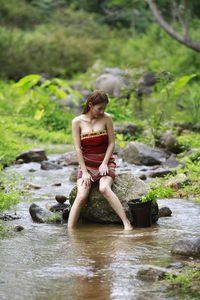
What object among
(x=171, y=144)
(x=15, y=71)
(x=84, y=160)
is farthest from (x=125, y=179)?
(x=15, y=71)

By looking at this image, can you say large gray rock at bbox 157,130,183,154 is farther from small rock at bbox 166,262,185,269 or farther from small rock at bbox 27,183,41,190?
small rock at bbox 166,262,185,269

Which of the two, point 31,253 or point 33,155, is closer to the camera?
point 31,253

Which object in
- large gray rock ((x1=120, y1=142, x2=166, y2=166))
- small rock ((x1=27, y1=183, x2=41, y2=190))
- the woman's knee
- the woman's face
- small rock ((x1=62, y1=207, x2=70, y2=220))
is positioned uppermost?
the woman's face

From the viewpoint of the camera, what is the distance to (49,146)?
14.1 metres

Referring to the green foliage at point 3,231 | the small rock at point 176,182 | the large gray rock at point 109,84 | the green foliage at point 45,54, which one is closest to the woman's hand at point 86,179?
the green foliage at point 3,231

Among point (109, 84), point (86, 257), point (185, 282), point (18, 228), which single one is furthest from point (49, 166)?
point (109, 84)

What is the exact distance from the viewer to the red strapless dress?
21.8ft

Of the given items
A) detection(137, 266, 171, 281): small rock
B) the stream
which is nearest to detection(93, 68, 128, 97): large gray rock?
the stream

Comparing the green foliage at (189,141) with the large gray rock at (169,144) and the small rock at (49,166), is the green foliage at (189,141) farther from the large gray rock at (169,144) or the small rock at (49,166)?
the small rock at (49,166)

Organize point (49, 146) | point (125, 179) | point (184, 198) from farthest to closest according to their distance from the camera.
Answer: point (49, 146) → point (184, 198) → point (125, 179)

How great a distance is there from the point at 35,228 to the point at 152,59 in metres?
21.3

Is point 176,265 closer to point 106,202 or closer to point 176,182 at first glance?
point 106,202

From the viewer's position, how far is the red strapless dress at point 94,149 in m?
6.63

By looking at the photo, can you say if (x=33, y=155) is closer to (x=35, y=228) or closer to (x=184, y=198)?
(x=184, y=198)
